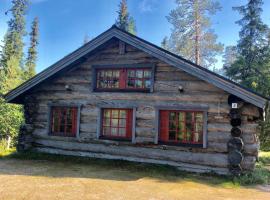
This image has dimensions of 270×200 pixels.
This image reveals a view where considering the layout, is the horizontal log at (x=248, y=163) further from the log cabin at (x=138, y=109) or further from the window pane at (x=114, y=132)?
the window pane at (x=114, y=132)

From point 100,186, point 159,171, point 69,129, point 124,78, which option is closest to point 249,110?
point 159,171

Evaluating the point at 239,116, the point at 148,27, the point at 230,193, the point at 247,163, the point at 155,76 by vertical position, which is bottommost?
the point at 230,193

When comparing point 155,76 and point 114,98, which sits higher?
point 155,76

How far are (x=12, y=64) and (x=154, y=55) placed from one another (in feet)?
96.5

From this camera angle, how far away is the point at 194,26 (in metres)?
31.0

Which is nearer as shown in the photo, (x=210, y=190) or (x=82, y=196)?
(x=82, y=196)

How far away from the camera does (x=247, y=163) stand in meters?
9.98

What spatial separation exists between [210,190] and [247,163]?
A: 2421 millimetres

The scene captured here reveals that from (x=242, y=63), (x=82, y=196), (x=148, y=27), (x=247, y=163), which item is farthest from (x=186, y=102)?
(x=148, y=27)

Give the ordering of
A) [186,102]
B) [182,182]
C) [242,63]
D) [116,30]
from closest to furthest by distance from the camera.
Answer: [182,182], [186,102], [116,30], [242,63]

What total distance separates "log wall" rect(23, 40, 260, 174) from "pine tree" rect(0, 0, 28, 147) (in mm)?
7239

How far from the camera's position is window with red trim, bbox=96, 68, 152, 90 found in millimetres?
12117

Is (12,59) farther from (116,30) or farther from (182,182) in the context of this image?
(182,182)

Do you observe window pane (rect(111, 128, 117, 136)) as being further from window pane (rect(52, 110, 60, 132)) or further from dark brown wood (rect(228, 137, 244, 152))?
dark brown wood (rect(228, 137, 244, 152))
